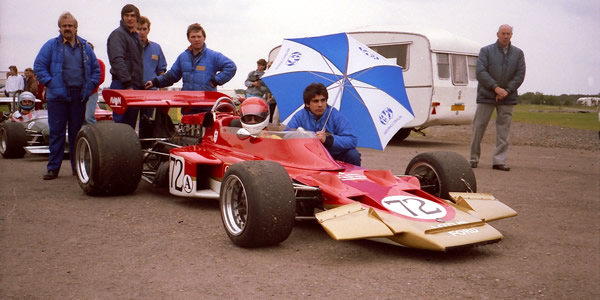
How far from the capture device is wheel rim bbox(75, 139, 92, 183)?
6109 millimetres

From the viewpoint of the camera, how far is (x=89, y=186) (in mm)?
5789

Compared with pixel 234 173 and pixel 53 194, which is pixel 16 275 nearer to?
pixel 234 173

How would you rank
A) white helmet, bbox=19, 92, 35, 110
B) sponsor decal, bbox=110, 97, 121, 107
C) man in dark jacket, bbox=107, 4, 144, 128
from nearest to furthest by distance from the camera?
sponsor decal, bbox=110, 97, 121, 107 → man in dark jacket, bbox=107, 4, 144, 128 → white helmet, bbox=19, 92, 35, 110

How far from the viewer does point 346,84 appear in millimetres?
5824

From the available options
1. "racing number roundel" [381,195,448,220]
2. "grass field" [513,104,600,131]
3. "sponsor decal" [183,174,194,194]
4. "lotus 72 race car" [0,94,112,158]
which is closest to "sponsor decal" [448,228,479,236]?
"racing number roundel" [381,195,448,220]

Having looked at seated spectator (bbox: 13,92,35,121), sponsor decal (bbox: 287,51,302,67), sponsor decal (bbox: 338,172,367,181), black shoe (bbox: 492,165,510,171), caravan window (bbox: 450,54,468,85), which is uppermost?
caravan window (bbox: 450,54,468,85)

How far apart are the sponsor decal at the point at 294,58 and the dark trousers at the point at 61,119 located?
2781mm

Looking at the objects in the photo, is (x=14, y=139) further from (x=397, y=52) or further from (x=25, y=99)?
(x=397, y=52)

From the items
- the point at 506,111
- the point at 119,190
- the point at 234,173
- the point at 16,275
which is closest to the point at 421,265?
the point at 234,173

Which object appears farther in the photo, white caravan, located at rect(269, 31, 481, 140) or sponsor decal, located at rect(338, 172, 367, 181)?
Answer: white caravan, located at rect(269, 31, 481, 140)

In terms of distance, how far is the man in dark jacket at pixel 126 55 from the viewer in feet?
23.0

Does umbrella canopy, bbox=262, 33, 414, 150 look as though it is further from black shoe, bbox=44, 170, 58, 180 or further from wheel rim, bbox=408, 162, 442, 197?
black shoe, bbox=44, 170, 58, 180

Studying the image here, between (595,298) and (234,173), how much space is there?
7.92 feet

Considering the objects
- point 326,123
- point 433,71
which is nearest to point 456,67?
point 433,71
